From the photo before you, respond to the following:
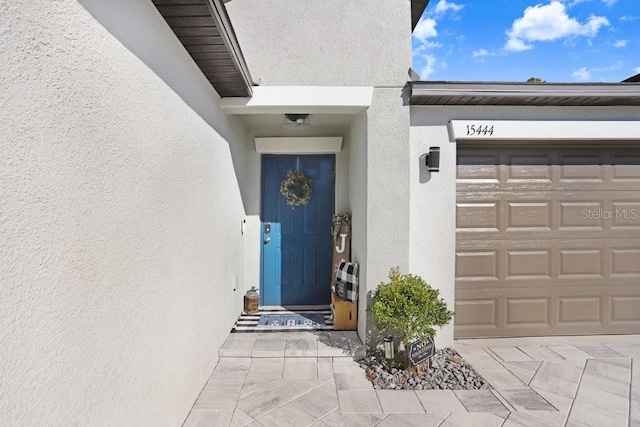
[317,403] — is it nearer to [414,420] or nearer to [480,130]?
[414,420]

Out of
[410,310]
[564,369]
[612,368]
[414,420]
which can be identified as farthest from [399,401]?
[612,368]

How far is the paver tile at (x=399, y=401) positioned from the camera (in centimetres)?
225

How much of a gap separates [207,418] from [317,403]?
0.83m

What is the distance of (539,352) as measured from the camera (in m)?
3.10

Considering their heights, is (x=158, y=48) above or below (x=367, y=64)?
below

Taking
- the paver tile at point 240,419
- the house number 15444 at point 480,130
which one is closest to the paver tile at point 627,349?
the house number 15444 at point 480,130

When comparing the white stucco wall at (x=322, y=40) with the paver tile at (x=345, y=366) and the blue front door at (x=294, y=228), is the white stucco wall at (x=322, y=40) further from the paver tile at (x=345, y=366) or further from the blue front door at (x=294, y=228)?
the paver tile at (x=345, y=366)

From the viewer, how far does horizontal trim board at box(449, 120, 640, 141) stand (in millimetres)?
3086

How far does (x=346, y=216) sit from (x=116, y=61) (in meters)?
2.85

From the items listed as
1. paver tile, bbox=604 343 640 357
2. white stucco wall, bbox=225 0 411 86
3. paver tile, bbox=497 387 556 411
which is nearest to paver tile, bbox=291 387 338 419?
paver tile, bbox=497 387 556 411

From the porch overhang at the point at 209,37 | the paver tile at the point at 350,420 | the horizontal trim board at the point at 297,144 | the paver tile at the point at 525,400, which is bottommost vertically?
the paver tile at the point at 350,420

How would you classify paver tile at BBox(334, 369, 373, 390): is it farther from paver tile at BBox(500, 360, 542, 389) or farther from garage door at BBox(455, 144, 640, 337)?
garage door at BBox(455, 144, 640, 337)

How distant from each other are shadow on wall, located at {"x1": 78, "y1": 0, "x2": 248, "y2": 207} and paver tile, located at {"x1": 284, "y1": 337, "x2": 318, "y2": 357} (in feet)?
7.55

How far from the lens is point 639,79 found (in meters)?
3.27
